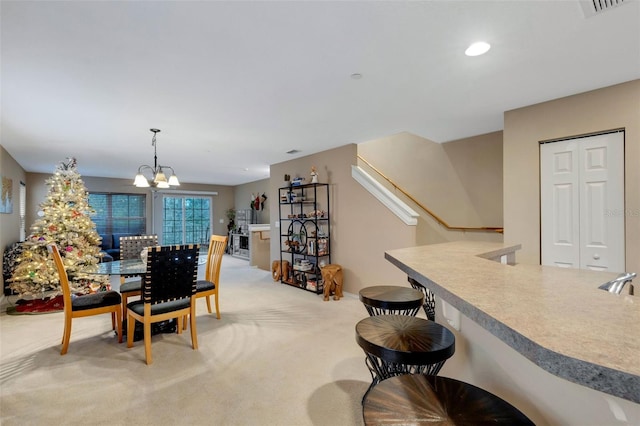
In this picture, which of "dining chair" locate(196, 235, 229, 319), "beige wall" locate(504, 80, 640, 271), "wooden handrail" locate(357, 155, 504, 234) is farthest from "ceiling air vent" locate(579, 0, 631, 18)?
"dining chair" locate(196, 235, 229, 319)

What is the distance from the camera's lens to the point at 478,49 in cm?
195

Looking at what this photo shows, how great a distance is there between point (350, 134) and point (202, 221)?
7279mm

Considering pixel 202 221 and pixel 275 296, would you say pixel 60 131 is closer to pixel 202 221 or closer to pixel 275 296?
pixel 275 296

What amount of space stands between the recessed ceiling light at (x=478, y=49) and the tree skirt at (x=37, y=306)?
5.48 meters

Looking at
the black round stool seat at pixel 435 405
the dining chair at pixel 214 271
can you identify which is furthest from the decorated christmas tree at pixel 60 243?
the black round stool seat at pixel 435 405

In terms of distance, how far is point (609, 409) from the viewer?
0.67 metres

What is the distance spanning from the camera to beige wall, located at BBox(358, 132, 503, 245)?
4.31m

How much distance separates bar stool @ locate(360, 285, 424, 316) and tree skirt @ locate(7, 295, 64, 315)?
4.40m

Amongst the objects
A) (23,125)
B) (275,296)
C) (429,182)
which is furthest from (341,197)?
(23,125)

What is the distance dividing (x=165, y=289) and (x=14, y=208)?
488 centimetres

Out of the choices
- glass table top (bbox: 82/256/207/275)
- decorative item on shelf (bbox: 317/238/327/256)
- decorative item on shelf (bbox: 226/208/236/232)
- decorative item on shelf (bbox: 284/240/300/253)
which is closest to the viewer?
glass table top (bbox: 82/256/207/275)

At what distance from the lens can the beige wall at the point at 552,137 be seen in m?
2.40

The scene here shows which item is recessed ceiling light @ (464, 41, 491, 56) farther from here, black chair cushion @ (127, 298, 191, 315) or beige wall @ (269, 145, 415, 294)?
black chair cushion @ (127, 298, 191, 315)

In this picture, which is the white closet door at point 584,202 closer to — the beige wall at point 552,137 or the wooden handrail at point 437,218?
the beige wall at point 552,137
